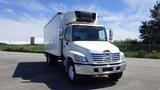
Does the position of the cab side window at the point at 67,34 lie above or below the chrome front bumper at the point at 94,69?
above

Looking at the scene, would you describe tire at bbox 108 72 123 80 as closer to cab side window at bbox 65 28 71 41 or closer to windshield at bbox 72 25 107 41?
windshield at bbox 72 25 107 41

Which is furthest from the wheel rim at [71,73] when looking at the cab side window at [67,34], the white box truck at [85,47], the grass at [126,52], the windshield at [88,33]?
the grass at [126,52]

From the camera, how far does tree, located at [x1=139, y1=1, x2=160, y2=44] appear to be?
68075mm

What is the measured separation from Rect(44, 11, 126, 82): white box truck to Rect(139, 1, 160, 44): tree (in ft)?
181

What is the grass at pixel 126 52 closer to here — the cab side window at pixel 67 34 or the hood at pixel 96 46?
the cab side window at pixel 67 34

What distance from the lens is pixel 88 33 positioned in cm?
1331

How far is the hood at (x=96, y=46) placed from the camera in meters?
11.7

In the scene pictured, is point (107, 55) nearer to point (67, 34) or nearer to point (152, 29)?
point (67, 34)

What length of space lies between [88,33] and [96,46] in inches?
54.9

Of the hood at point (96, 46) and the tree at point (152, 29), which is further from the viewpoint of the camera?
the tree at point (152, 29)

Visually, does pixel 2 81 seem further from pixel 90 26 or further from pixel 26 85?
pixel 90 26

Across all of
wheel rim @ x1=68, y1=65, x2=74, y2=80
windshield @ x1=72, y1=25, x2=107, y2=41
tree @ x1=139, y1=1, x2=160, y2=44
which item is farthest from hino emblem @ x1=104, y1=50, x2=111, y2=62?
tree @ x1=139, y1=1, x2=160, y2=44

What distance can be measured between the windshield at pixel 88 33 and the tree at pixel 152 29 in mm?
55630

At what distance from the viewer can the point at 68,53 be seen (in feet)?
42.3
